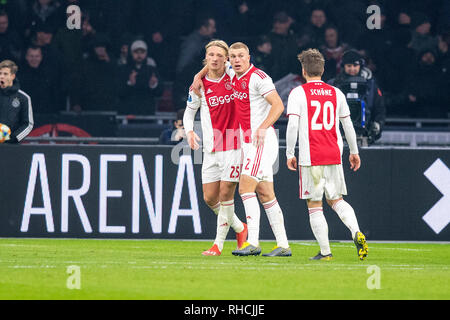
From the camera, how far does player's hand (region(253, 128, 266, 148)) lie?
1005 centimetres

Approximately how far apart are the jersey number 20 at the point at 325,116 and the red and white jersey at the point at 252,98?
54 centimetres

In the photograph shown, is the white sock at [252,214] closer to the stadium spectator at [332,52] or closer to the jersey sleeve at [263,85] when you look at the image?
the jersey sleeve at [263,85]

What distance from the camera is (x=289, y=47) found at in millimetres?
16984

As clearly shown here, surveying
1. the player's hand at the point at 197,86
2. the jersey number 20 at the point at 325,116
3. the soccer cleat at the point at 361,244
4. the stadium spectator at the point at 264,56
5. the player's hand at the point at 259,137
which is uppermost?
the stadium spectator at the point at 264,56

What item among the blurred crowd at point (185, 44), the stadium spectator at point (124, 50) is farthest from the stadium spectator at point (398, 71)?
the stadium spectator at point (124, 50)

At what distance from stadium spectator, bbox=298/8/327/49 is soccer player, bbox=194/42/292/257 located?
687 centimetres

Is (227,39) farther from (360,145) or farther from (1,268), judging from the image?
(1,268)

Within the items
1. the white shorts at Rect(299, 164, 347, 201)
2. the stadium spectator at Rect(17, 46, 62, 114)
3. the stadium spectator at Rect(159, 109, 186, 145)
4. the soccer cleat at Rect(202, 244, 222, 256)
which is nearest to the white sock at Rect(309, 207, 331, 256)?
A: the white shorts at Rect(299, 164, 347, 201)

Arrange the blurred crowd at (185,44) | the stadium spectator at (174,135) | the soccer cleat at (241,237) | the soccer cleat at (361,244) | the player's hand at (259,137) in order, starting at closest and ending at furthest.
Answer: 1. the soccer cleat at (361,244)
2. the player's hand at (259,137)
3. the soccer cleat at (241,237)
4. the stadium spectator at (174,135)
5. the blurred crowd at (185,44)

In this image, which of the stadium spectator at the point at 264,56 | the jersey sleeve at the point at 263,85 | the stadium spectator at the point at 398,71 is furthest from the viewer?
the stadium spectator at the point at 398,71

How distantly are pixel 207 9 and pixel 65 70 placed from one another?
3.14m

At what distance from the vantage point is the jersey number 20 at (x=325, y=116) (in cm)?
988

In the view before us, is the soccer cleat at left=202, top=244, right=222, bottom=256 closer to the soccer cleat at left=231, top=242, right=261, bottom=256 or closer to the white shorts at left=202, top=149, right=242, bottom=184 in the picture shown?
the soccer cleat at left=231, top=242, right=261, bottom=256
